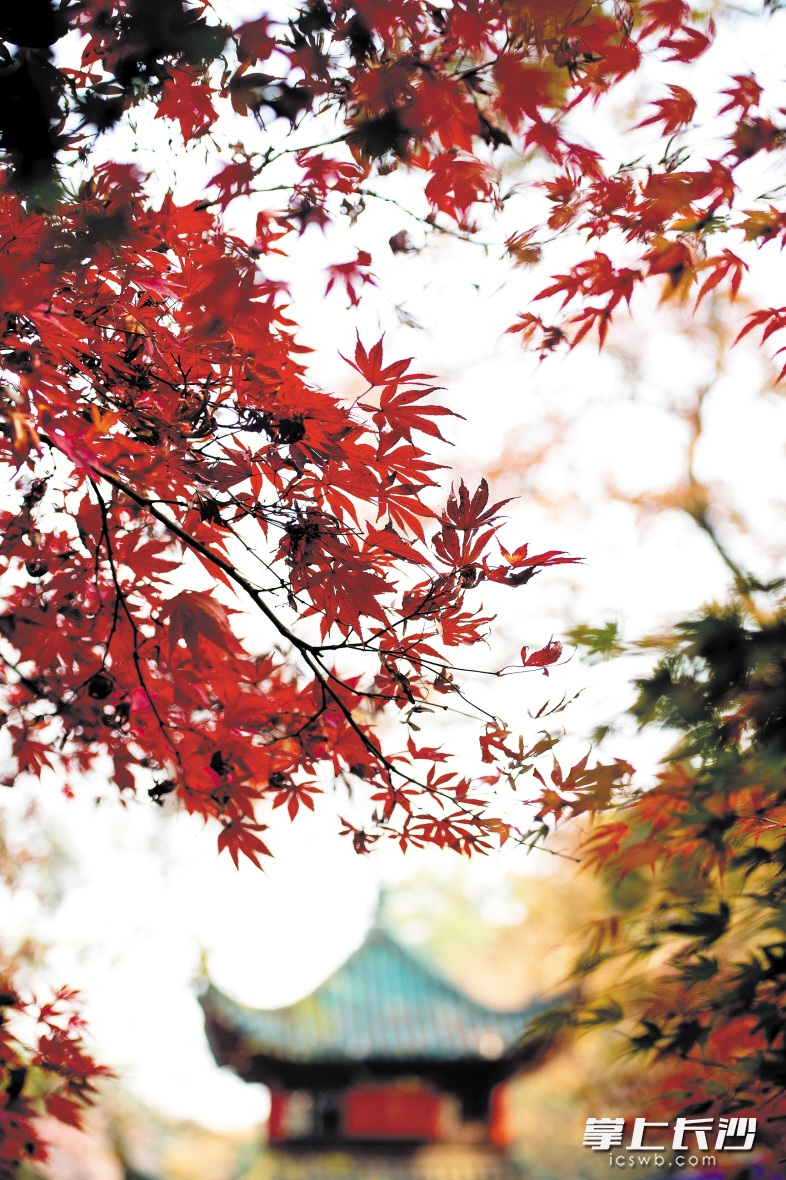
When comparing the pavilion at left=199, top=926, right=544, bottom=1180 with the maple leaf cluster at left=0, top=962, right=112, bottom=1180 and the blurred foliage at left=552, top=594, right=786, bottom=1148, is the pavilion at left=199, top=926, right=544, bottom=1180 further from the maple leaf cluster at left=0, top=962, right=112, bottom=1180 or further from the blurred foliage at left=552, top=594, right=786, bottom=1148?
the blurred foliage at left=552, top=594, right=786, bottom=1148

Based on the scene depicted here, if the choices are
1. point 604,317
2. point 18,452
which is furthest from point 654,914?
point 18,452

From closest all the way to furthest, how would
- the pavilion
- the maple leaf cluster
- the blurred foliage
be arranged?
the blurred foliage < the maple leaf cluster < the pavilion

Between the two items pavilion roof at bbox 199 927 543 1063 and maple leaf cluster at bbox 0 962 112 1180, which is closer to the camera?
maple leaf cluster at bbox 0 962 112 1180

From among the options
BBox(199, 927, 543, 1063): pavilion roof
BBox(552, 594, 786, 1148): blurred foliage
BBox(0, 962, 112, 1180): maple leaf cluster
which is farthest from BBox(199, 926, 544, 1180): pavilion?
BBox(552, 594, 786, 1148): blurred foliage

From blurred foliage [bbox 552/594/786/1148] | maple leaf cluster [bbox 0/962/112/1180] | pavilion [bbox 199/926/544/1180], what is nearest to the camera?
blurred foliage [bbox 552/594/786/1148]

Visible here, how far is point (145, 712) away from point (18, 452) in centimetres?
100

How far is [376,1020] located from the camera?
8539 mm

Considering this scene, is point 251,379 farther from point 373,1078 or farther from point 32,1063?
point 373,1078

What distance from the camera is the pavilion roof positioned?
8070mm

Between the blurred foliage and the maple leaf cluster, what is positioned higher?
the blurred foliage

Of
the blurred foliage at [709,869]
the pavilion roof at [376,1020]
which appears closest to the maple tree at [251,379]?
the blurred foliage at [709,869]

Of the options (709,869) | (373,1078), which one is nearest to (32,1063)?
(709,869)

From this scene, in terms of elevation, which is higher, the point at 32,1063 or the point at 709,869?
the point at 709,869

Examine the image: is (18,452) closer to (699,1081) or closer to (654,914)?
(654,914)
